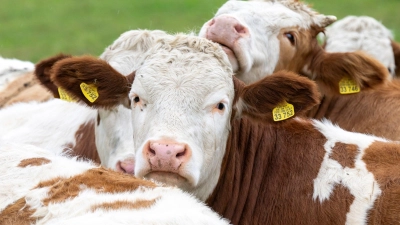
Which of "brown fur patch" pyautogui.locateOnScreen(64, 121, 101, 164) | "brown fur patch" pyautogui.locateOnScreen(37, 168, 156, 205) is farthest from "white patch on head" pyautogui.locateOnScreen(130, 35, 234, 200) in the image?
"brown fur patch" pyautogui.locateOnScreen(64, 121, 101, 164)

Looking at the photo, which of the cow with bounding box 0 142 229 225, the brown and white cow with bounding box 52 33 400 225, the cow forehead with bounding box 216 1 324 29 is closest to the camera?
the cow with bounding box 0 142 229 225

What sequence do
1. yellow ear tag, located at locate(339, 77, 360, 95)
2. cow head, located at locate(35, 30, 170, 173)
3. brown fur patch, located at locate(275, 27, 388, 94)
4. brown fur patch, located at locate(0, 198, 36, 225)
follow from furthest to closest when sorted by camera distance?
1. yellow ear tag, located at locate(339, 77, 360, 95)
2. brown fur patch, located at locate(275, 27, 388, 94)
3. cow head, located at locate(35, 30, 170, 173)
4. brown fur patch, located at locate(0, 198, 36, 225)

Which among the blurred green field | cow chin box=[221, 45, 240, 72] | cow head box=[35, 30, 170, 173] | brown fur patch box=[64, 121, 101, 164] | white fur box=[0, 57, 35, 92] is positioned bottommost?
the blurred green field

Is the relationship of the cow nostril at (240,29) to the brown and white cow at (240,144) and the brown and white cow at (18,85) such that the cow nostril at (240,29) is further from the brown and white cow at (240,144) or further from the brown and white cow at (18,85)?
the brown and white cow at (18,85)

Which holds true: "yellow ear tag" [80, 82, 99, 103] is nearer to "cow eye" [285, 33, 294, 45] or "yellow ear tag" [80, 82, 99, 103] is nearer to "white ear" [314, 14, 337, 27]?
"cow eye" [285, 33, 294, 45]

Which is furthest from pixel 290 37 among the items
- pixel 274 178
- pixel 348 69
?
pixel 274 178

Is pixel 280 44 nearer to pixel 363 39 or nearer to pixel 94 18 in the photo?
pixel 363 39

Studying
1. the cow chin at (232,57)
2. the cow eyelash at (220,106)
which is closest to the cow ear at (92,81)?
the cow eyelash at (220,106)

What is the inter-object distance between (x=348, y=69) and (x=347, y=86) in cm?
15

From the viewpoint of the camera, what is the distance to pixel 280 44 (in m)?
6.42

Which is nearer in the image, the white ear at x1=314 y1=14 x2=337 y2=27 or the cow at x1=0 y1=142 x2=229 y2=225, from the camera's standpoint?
the cow at x1=0 y1=142 x2=229 y2=225

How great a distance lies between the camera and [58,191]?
3.75m

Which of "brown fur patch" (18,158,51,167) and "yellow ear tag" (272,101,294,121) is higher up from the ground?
"yellow ear tag" (272,101,294,121)

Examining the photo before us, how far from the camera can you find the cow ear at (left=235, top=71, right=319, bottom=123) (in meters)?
4.63
